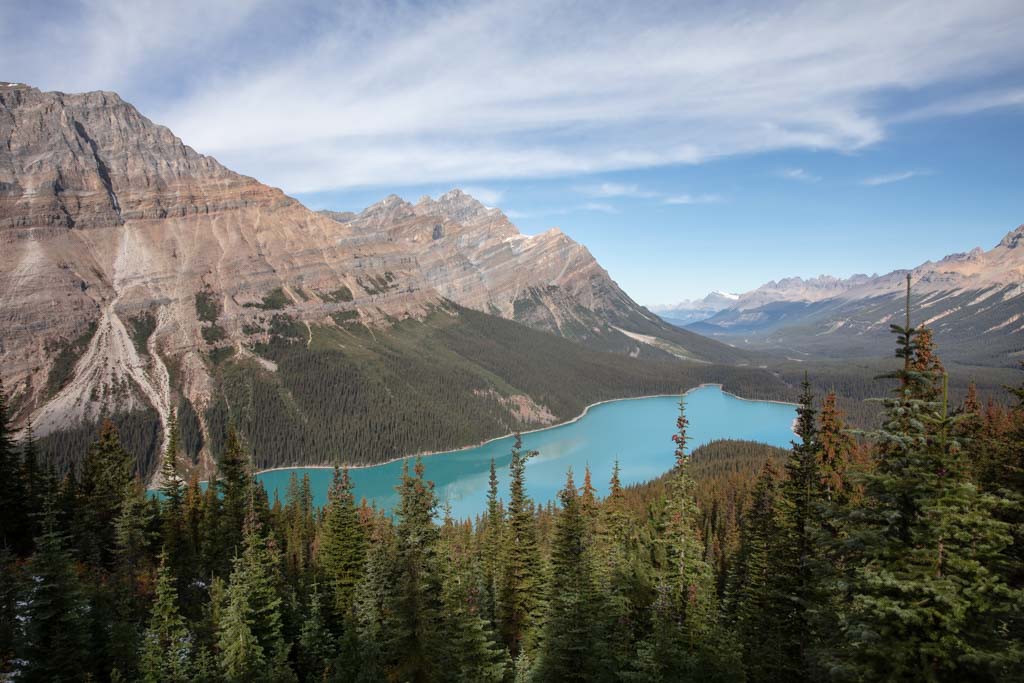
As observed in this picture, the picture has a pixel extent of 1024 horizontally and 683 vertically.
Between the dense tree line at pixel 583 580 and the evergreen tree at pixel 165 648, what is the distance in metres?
0.16

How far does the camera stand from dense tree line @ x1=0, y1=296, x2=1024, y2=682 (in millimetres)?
10766

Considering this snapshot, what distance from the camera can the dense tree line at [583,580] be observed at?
35.3 feet

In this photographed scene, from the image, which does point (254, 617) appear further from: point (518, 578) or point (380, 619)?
point (518, 578)

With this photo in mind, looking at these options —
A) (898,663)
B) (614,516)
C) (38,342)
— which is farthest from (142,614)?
(38,342)

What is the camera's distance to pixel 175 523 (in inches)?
1937

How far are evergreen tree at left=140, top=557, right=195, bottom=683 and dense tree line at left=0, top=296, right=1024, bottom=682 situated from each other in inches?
6.3

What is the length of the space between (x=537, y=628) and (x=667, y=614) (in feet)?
35.6

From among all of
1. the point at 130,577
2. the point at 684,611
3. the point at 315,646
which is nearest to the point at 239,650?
the point at 315,646

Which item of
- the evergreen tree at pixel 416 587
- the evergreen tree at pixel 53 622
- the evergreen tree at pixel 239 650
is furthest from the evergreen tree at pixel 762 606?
the evergreen tree at pixel 53 622

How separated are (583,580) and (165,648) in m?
22.3

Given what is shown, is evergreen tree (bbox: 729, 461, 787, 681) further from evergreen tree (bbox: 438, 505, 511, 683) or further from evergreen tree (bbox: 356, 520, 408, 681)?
evergreen tree (bbox: 356, 520, 408, 681)

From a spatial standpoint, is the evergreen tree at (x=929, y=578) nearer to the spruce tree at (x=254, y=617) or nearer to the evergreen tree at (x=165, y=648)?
the spruce tree at (x=254, y=617)

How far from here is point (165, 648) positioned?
30.6 meters

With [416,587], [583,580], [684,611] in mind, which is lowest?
[684,611]
